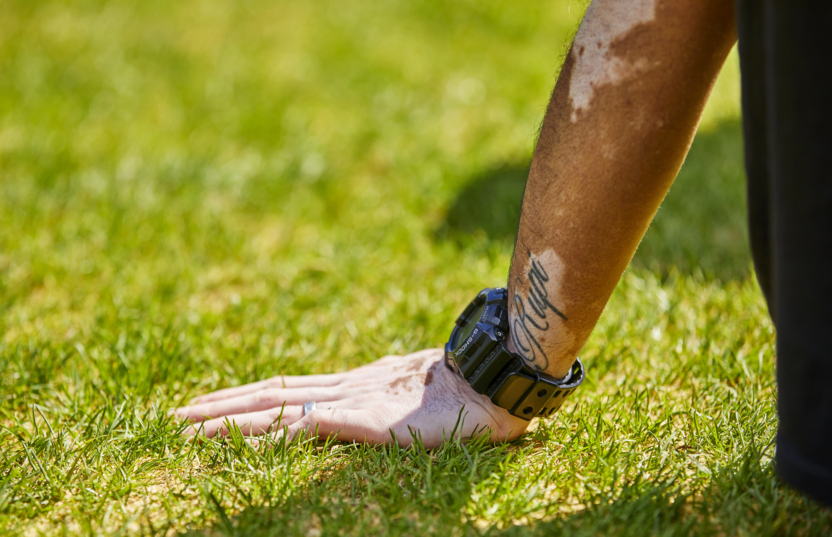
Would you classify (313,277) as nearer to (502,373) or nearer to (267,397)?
(267,397)

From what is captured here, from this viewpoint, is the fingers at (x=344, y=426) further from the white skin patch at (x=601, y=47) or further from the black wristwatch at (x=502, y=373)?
the white skin patch at (x=601, y=47)

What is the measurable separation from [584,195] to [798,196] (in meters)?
0.41

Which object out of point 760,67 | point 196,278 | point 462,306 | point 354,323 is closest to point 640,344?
point 462,306

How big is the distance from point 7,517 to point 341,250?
1.81 meters

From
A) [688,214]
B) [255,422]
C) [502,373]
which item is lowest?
[255,422]

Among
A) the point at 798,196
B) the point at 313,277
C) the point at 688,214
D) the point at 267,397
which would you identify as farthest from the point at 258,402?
the point at 688,214

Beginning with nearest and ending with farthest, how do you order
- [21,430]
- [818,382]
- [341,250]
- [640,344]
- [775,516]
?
[818,382] < [775,516] < [21,430] < [640,344] < [341,250]

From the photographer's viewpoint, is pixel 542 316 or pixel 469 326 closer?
pixel 542 316

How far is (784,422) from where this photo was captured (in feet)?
3.66

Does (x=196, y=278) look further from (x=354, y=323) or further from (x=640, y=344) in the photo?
(x=640, y=344)

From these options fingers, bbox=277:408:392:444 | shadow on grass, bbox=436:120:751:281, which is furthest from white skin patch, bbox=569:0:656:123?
shadow on grass, bbox=436:120:751:281

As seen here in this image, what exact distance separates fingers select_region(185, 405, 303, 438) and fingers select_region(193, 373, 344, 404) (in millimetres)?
156

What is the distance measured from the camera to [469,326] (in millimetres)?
1681

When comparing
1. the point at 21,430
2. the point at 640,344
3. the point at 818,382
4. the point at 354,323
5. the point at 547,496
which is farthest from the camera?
the point at 354,323
